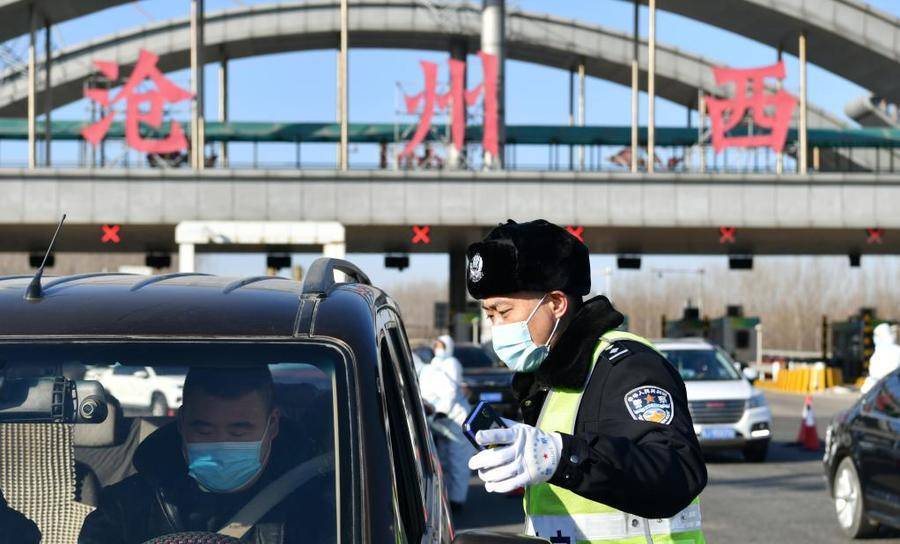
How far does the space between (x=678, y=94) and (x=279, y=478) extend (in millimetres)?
51817

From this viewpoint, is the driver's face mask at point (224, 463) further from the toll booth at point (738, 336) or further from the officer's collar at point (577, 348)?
the toll booth at point (738, 336)

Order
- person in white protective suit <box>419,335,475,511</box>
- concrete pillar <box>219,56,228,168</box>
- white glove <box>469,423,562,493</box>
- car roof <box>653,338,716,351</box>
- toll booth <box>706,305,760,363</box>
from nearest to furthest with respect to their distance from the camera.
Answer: white glove <box>469,423,562,493</box> < person in white protective suit <box>419,335,475,511</box> < car roof <box>653,338,716,351</box> < concrete pillar <box>219,56,228,168</box> < toll booth <box>706,305,760,363</box>

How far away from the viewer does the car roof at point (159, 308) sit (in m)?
3.26

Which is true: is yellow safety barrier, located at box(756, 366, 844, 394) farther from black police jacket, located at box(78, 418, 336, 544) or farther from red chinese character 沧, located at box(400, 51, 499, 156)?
black police jacket, located at box(78, 418, 336, 544)

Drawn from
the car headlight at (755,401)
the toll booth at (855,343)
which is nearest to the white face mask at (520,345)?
the car headlight at (755,401)

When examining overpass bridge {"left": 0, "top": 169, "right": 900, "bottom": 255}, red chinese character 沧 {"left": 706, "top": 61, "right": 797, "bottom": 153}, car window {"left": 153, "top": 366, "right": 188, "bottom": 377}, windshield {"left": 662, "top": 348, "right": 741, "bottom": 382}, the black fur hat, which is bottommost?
windshield {"left": 662, "top": 348, "right": 741, "bottom": 382}

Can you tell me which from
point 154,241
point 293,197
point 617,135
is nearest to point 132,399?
point 293,197

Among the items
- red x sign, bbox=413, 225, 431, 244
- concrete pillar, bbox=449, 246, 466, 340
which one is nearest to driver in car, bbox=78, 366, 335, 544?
red x sign, bbox=413, 225, 431, 244

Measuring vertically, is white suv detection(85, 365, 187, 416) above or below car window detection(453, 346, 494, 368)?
above

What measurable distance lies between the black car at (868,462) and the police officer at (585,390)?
8.03 m

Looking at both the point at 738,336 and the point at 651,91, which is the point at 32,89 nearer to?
the point at 651,91

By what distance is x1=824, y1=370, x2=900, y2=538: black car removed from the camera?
36.7 ft

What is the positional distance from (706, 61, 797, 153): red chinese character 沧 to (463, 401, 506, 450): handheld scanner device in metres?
35.1

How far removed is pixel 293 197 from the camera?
120 ft
